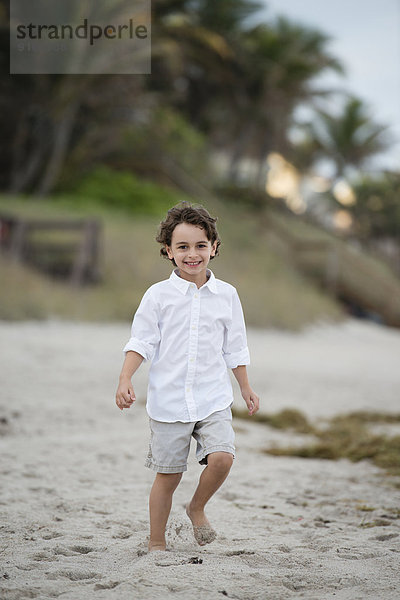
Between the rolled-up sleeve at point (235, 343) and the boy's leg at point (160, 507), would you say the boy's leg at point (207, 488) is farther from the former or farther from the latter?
the rolled-up sleeve at point (235, 343)

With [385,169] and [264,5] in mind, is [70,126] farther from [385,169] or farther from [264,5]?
[385,169]

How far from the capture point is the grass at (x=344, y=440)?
15.2ft

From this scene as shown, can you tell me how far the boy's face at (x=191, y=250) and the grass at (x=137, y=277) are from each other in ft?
25.1

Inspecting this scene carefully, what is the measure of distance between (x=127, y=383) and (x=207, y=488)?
21.6 inches

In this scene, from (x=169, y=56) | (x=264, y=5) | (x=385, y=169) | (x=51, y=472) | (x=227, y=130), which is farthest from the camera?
(x=385, y=169)

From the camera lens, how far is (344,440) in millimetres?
5035

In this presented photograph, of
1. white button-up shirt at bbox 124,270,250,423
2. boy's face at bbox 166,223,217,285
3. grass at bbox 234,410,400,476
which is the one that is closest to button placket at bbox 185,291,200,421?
white button-up shirt at bbox 124,270,250,423

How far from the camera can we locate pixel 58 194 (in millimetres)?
19188

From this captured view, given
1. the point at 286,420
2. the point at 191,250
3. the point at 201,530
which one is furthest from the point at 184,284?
the point at 286,420

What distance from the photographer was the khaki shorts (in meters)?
2.57

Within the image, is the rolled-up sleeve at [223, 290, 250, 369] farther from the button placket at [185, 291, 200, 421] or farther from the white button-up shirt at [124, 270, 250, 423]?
the button placket at [185, 291, 200, 421]

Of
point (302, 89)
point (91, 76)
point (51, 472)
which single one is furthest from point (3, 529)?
point (302, 89)

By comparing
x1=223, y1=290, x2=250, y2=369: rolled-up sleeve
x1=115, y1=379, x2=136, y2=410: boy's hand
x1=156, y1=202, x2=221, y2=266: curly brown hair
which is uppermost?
x1=156, y1=202, x2=221, y2=266: curly brown hair

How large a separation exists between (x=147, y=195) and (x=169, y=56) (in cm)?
405
